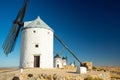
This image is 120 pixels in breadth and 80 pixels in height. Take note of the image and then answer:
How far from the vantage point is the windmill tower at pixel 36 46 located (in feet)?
58.7

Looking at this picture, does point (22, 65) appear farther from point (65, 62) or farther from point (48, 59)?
point (65, 62)

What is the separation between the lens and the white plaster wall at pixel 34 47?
58.7 ft

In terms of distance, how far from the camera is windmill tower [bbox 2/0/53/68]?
17.9 metres

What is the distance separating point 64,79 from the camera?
36.9ft

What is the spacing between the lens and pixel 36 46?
17953 millimetres

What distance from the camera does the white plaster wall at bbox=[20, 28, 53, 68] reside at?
1789cm

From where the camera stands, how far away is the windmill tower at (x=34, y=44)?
17.9m

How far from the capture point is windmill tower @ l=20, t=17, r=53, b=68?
704 inches

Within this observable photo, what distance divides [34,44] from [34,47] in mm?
368

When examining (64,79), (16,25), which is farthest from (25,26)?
(64,79)

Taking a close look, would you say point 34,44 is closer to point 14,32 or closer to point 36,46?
point 36,46

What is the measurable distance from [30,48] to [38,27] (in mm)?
2848

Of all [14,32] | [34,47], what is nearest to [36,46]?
[34,47]

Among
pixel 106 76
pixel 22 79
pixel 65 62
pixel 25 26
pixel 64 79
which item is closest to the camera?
pixel 64 79
